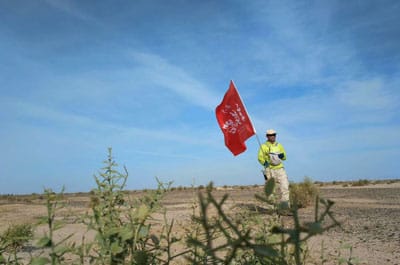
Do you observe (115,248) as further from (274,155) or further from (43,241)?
(274,155)

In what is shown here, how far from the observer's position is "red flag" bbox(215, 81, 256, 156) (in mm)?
8401

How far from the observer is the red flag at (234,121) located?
331 inches

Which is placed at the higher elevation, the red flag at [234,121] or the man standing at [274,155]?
the red flag at [234,121]

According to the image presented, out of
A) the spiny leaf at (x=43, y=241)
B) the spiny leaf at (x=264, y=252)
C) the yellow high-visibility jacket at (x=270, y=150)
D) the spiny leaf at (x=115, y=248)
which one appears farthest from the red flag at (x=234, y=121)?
the spiny leaf at (x=264, y=252)

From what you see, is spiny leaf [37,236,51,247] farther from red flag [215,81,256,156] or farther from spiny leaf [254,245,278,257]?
red flag [215,81,256,156]

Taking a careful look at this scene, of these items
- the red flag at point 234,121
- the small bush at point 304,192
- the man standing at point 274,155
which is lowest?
the small bush at point 304,192

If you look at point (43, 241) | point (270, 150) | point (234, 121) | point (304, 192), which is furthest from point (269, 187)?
point (304, 192)

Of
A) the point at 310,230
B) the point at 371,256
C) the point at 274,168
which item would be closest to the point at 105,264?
the point at 310,230

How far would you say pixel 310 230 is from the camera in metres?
0.45

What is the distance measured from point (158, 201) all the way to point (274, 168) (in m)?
9.30

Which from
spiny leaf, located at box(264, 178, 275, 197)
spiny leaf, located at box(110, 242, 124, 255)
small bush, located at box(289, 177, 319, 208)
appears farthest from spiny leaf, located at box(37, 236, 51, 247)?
small bush, located at box(289, 177, 319, 208)

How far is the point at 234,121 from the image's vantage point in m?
8.62

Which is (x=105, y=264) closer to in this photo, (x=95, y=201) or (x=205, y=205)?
(x=95, y=201)

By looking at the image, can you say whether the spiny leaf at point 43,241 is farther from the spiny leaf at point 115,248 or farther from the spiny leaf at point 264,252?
the spiny leaf at point 264,252
